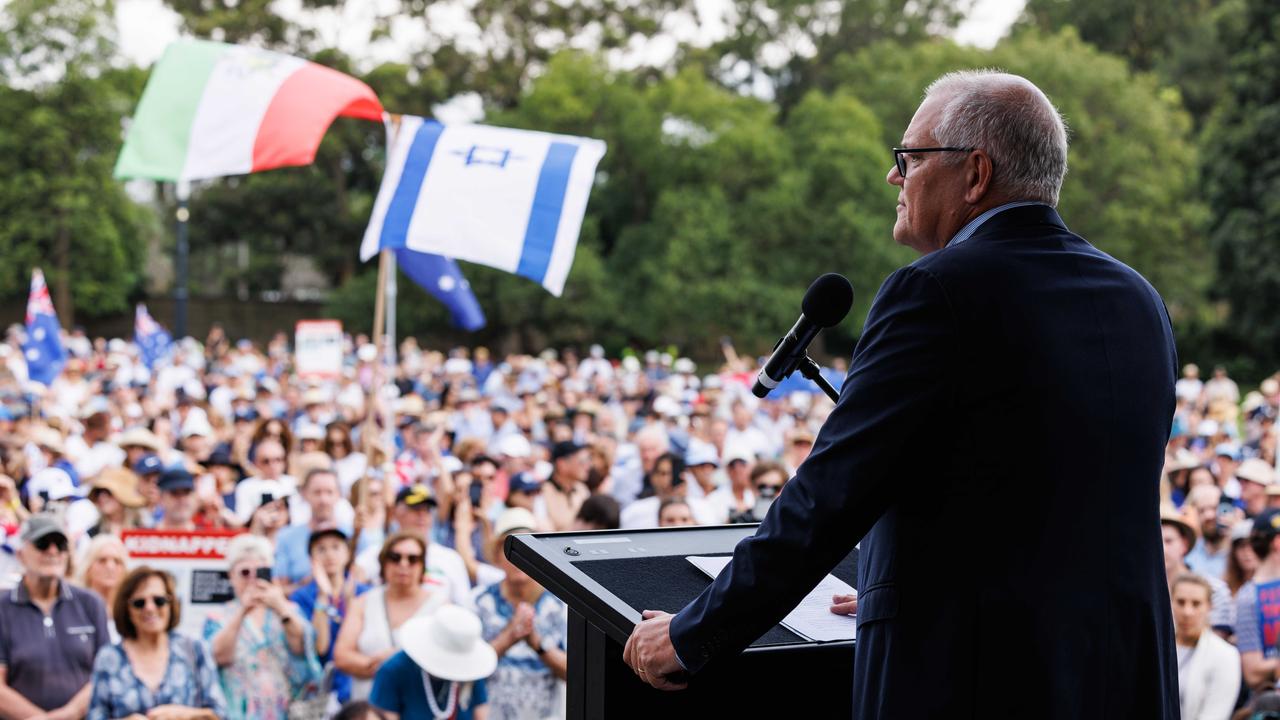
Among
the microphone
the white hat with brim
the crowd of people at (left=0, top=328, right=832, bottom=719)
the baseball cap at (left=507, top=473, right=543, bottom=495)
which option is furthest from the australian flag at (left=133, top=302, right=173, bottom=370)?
the microphone

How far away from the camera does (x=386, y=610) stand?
241 inches

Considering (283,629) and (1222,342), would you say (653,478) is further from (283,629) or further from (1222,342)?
(1222,342)

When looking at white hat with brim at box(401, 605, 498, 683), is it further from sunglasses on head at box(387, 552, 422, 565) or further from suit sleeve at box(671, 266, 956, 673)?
suit sleeve at box(671, 266, 956, 673)

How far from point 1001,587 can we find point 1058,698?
18 centimetres

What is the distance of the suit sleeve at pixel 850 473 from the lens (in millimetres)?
1960

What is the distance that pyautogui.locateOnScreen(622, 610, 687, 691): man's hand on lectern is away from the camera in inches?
79.8

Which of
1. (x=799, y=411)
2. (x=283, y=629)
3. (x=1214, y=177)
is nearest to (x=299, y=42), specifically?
(x=1214, y=177)

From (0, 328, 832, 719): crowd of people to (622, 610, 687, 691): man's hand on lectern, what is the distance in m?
2.66

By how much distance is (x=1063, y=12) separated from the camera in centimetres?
A: 5612

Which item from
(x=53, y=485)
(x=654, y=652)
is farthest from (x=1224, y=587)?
(x=53, y=485)

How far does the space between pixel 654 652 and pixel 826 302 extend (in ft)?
2.20

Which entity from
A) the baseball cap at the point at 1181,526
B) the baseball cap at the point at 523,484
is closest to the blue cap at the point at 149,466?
the baseball cap at the point at 523,484

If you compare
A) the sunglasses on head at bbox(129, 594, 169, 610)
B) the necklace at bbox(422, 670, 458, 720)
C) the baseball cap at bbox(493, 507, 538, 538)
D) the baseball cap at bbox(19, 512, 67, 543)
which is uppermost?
the baseball cap at bbox(19, 512, 67, 543)

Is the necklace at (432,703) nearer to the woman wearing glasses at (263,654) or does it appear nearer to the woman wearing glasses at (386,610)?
the woman wearing glasses at (386,610)
